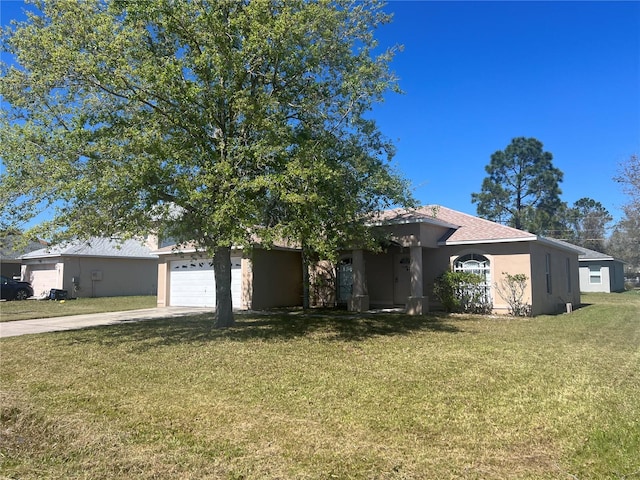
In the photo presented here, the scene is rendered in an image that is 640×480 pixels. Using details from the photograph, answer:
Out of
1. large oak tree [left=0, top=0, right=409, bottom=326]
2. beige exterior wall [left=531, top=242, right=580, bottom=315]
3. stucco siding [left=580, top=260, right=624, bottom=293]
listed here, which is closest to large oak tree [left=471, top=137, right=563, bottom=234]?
stucco siding [left=580, top=260, right=624, bottom=293]

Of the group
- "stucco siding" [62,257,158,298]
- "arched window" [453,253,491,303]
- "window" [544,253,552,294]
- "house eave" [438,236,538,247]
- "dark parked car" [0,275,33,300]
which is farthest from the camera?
→ "stucco siding" [62,257,158,298]

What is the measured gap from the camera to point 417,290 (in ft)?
56.8

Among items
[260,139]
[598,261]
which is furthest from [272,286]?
[598,261]

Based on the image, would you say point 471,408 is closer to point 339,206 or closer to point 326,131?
point 339,206

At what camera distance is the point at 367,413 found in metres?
5.76

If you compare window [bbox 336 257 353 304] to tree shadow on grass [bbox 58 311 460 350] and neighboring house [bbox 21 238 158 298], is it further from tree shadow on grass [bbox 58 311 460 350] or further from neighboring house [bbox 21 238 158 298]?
neighboring house [bbox 21 238 158 298]

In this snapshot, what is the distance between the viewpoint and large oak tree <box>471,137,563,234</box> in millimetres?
52688

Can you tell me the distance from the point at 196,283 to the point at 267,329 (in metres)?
9.45

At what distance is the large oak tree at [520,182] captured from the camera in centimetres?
5269

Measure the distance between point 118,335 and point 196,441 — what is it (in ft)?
27.3

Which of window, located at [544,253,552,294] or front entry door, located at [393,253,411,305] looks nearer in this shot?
window, located at [544,253,552,294]

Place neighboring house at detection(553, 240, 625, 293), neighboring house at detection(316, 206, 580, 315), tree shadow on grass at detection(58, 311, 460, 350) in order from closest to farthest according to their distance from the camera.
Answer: tree shadow on grass at detection(58, 311, 460, 350) < neighboring house at detection(316, 206, 580, 315) < neighboring house at detection(553, 240, 625, 293)

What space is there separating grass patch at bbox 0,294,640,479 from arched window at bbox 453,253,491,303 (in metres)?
6.44

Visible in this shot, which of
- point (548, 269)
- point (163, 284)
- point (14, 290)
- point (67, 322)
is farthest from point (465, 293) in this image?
point (14, 290)
